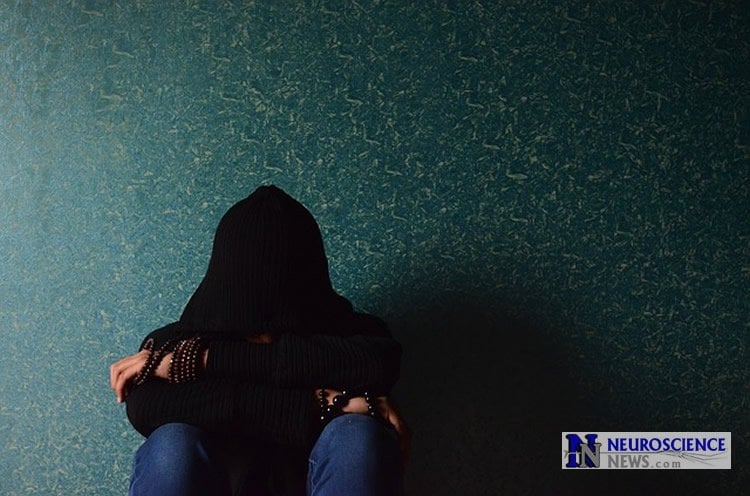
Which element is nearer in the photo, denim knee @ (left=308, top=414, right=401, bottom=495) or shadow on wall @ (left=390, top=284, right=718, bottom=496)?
denim knee @ (left=308, top=414, right=401, bottom=495)

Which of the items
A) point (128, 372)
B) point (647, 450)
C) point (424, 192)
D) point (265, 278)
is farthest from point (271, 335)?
point (647, 450)

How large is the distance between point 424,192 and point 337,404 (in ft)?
2.03

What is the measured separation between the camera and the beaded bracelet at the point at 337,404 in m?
1.22

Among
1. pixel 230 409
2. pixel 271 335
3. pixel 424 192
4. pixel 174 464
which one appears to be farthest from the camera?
pixel 424 192

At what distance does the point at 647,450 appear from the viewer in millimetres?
1688

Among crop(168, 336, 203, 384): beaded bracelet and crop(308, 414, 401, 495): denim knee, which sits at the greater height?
crop(168, 336, 203, 384): beaded bracelet

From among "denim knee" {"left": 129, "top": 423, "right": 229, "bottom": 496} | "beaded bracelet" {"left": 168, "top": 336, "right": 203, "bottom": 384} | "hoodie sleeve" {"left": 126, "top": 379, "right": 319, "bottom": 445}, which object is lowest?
"denim knee" {"left": 129, "top": 423, "right": 229, "bottom": 496}

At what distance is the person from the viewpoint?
109cm

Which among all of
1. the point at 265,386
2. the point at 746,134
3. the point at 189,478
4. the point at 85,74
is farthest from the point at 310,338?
the point at 746,134

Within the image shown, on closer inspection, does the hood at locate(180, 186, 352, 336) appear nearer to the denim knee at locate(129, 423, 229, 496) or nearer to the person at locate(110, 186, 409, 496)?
the person at locate(110, 186, 409, 496)

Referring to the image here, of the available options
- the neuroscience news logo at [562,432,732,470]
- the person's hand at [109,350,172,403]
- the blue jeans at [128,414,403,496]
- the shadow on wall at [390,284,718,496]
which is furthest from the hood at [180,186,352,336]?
the neuroscience news logo at [562,432,732,470]

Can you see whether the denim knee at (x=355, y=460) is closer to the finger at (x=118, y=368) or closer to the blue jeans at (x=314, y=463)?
the blue jeans at (x=314, y=463)

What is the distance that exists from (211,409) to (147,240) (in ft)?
2.00

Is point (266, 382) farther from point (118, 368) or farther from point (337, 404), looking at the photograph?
point (118, 368)
